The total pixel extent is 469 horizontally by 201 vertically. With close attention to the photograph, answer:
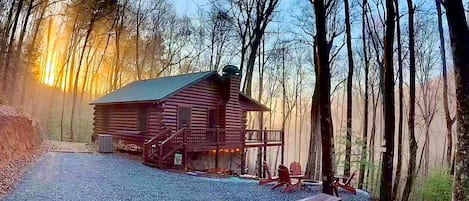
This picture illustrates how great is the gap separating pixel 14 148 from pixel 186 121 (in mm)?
7612

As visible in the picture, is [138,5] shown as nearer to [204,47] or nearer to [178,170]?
[204,47]

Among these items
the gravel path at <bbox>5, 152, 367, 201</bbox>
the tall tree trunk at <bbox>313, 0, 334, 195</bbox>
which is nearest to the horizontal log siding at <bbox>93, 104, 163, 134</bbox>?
the gravel path at <bbox>5, 152, 367, 201</bbox>

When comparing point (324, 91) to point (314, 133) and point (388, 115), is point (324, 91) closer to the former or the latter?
point (388, 115)

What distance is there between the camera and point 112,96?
2023cm

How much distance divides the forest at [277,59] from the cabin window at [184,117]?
5453 mm

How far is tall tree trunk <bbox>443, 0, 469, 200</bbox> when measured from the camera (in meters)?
5.82

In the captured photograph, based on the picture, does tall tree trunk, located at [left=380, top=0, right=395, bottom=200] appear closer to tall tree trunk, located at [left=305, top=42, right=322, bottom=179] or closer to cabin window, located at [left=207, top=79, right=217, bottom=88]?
tall tree trunk, located at [left=305, top=42, right=322, bottom=179]

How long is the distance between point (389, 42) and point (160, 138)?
33.2 feet

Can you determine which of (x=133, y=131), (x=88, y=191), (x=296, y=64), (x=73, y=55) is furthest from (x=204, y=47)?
(x=88, y=191)

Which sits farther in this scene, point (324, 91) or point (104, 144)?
point (104, 144)

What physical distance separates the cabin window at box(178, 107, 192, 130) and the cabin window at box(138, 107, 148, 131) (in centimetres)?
158

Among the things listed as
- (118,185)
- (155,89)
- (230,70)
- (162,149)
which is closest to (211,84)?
(230,70)

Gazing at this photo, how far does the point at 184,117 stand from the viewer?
17.2 metres

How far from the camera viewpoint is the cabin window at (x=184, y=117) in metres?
17.0
